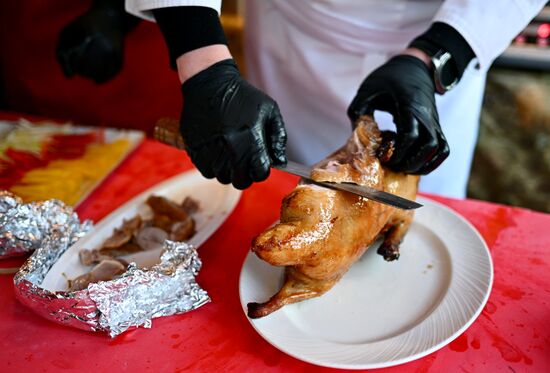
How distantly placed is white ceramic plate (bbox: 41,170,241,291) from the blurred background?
731 mm

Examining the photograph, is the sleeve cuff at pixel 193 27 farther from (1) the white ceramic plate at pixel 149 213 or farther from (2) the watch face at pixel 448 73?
(2) the watch face at pixel 448 73

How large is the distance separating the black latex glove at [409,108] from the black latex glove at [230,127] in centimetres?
27

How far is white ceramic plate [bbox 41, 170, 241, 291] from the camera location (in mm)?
1179

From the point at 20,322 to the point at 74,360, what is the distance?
20 cm

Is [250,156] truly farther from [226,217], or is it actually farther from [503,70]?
[503,70]

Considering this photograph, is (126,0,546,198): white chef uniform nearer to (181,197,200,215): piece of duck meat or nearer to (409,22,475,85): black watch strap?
(409,22,475,85): black watch strap

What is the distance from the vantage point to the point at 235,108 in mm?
1064

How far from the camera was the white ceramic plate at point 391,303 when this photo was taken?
3.00 feet

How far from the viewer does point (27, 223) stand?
1206mm

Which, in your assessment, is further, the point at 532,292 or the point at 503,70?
the point at 503,70

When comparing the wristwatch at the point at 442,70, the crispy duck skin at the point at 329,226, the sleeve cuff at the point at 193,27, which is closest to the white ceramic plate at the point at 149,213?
the crispy duck skin at the point at 329,226

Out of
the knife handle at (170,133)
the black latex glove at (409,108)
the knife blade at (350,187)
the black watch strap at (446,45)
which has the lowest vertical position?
the knife handle at (170,133)

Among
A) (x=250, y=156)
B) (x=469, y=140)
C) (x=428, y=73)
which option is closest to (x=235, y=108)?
(x=250, y=156)

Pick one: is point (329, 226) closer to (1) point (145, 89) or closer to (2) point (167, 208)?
(2) point (167, 208)
